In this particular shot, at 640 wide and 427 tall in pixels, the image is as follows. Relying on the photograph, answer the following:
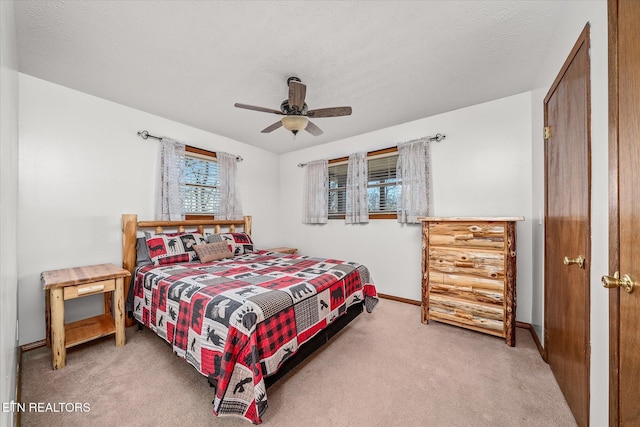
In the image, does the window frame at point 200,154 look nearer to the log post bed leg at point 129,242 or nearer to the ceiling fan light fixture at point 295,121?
the log post bed leg at point 129,242

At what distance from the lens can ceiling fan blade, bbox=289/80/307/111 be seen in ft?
6.19

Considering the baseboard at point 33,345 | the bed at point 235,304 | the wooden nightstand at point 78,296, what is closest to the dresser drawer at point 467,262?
the bed at point 235,304

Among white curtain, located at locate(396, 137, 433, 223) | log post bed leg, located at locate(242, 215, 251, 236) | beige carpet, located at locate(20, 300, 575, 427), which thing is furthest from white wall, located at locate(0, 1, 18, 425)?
white curtain, located at locate(396, 137, 433, 223)

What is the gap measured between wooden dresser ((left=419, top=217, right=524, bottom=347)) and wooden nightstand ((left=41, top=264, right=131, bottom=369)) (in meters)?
3.08

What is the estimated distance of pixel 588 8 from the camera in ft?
4.22

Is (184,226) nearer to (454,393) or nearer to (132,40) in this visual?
(132,40)

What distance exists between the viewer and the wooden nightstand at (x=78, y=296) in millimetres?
1911

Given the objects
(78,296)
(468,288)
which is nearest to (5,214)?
(78,296)

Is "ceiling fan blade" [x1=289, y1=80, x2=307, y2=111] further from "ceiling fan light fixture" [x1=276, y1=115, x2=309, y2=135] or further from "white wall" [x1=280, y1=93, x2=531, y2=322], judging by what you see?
"white wall" [x1=280, y1=93, x2=531, y2=322]

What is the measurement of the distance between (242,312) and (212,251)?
1730mm

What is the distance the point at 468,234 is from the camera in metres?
2.47

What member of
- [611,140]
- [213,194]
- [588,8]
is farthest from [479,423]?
[213,194]

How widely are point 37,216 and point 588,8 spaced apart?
171 inches

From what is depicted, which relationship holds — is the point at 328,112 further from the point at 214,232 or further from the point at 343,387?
the point at 214,232
